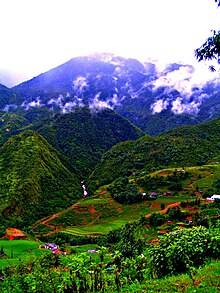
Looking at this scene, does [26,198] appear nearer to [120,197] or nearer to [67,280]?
[120,197]

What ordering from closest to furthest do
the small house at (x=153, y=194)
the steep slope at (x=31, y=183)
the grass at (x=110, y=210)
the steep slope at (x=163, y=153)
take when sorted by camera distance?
the grass at (x=110, y=210) < the steep slope at (x=31, y=183) < the small house at (x=153, y=194) < the steep slope at (x=163, y=153)

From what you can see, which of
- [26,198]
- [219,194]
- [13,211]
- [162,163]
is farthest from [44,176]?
[219,194]

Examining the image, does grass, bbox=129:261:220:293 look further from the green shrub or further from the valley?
the green shrub

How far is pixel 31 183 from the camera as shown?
288ft

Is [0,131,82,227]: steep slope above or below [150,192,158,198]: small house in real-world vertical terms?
above

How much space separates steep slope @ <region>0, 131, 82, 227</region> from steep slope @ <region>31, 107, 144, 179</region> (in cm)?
1899

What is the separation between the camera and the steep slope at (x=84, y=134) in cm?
13862

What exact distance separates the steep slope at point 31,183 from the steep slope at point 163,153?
42.2 ft

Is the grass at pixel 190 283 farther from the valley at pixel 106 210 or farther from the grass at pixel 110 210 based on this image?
the grass at pixel 110 210

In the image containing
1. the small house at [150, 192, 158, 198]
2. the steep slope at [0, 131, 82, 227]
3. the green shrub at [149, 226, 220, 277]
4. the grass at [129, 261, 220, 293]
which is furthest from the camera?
Answer: the small house at [150, 192, 158, 198]

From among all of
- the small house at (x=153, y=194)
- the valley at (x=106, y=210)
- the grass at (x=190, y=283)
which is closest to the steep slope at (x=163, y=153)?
the valley at (x=106, y=210)

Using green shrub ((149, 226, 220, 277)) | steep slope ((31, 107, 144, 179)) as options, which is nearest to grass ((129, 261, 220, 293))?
green shrub ((149, 226, 220, 277))

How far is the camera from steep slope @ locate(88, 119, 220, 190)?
101794mm

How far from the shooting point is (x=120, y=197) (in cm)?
8044
